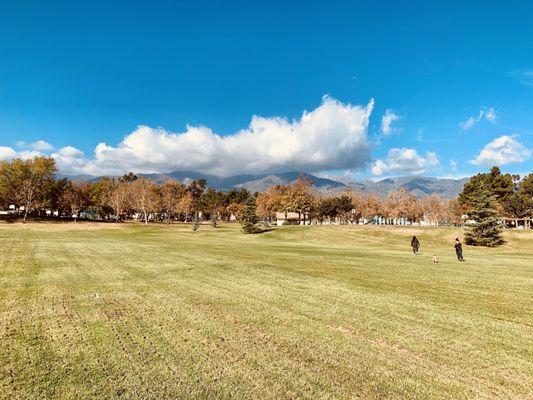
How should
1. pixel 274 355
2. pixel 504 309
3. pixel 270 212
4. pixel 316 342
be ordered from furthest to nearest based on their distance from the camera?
pixel 270 212
pixel 504 309
pixel 316 342
pixel 274 355

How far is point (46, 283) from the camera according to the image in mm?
16203

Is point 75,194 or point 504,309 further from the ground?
point 75,194

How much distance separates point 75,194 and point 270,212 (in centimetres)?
6813

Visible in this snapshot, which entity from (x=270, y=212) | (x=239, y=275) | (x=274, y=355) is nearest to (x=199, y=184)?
(x=270, y=212)

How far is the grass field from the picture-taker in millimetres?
6781

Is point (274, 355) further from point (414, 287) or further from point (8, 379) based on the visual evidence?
point (414, 287)

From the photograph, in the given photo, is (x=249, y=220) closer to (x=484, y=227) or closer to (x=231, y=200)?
(x=484, y=227)

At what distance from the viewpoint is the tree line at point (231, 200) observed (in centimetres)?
9094

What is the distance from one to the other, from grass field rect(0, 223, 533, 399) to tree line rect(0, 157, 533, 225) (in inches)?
2535

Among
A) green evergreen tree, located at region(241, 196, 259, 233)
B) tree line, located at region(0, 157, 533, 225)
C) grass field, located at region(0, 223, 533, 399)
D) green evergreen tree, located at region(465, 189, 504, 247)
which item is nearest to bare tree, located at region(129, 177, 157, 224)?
tree line, located at region(0, 157, 533, 225)

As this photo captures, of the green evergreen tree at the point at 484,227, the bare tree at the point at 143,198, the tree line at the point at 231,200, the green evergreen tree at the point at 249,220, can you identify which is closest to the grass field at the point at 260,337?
the green evergreen tree at the point at 484,227

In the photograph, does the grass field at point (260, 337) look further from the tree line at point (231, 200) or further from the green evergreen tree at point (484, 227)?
the tree line at point (231, 200)

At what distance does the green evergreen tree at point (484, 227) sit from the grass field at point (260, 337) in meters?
43.1

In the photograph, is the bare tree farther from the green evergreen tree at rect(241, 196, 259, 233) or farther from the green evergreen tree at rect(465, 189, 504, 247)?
the green evergreen tree at rect(465, 189, 504, 247)
